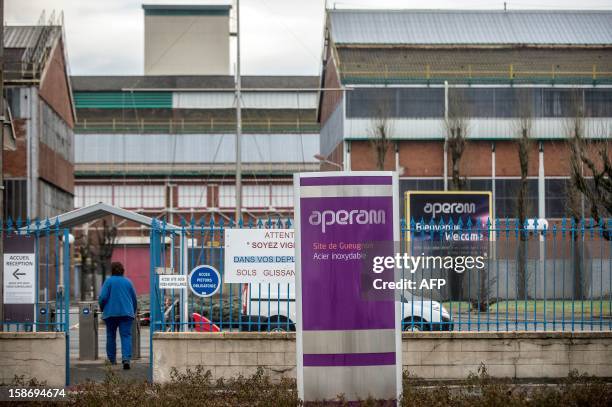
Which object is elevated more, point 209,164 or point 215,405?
point 209,164

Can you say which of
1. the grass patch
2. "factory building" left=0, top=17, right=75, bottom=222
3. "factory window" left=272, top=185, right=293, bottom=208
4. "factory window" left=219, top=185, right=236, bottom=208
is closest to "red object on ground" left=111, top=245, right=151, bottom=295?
"factory window" left=219, top=185, right=236, bottom=208

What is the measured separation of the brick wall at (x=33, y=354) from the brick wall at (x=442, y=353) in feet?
4.72

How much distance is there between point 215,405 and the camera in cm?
1287

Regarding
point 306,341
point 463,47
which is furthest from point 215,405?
point 463,47

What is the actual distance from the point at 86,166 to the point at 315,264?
73712 mm

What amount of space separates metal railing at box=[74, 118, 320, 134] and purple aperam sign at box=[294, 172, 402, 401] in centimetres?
7260

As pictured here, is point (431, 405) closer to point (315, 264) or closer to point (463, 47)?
point (315, 264)

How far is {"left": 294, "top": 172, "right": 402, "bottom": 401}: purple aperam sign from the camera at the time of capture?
11.8 meters

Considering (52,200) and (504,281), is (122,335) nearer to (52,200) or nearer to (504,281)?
(504,281)

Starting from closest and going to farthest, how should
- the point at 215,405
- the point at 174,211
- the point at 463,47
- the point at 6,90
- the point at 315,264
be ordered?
the point at 315,264 → the point at 215,405 → the point at 6,90 → the point at 463,47 → the point at 174,211

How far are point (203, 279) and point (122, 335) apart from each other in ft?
7.65

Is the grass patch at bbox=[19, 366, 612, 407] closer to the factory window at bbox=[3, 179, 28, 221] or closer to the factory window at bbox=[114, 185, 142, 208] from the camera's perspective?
the factory window at bbox=[3, 179, 28, 221]

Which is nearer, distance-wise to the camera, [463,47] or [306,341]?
[306,341]

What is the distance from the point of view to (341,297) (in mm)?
11805
